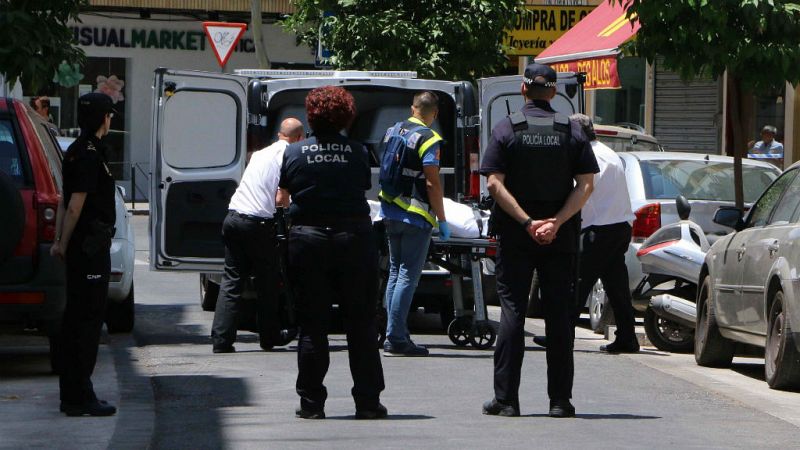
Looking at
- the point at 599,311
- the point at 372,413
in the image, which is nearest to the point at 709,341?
the point at 599,311

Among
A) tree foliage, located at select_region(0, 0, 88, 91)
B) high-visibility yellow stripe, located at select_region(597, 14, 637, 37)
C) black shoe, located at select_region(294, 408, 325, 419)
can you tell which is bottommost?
black shoe, located at select_region(294, 408, 325, 419)

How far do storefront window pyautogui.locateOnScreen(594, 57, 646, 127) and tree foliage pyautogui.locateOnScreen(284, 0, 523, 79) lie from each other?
451 centimetres

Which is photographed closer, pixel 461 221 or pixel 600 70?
pixel 461 221

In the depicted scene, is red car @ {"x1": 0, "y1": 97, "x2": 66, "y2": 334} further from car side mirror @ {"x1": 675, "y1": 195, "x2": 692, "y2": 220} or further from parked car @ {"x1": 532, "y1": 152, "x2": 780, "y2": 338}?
parked car @ {"x1": 532, "y1": 152, "x2": 780, "y2": 338}

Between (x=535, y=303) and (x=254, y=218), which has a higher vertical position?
(x=254, y=218)

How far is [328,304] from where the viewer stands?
8.66 m

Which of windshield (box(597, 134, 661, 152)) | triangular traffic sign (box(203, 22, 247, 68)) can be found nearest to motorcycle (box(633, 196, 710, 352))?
windshield (box(597, 134, 661, 152))

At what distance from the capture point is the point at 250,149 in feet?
44.5

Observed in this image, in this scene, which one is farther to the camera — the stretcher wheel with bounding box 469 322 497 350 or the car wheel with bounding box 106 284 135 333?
the car wheel with bounding box 106 284 135 333

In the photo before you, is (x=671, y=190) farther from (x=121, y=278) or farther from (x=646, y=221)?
(x=121, y=278)

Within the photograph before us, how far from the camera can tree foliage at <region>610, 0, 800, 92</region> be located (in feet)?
51.2

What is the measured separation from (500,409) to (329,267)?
3.64ft

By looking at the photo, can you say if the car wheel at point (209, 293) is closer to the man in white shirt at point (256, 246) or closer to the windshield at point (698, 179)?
the man in white shirt at point (256, 246)

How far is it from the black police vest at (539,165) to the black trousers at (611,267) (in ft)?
12.1
